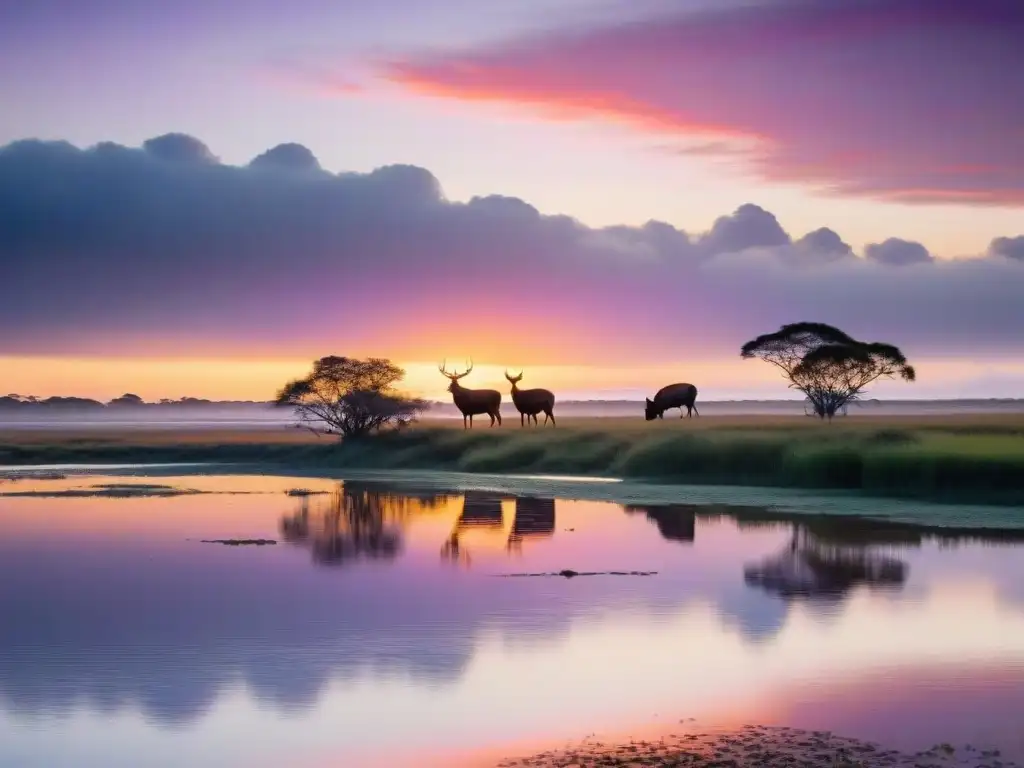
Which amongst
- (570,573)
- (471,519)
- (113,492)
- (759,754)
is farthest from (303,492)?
(759,754)

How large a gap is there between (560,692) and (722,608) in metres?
7.39

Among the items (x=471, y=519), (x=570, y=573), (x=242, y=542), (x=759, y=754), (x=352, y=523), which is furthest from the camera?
(x=352, y=523)

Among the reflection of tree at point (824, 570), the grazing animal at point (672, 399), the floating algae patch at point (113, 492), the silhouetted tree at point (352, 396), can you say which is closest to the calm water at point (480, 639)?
the reflection of tree at point (824, 570)

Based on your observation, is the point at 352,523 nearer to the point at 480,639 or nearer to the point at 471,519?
the point at 471,519

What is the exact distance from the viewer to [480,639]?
69.5ft

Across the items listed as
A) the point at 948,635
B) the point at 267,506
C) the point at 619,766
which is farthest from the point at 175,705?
the point at 267,506

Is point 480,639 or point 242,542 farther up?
point 242,542

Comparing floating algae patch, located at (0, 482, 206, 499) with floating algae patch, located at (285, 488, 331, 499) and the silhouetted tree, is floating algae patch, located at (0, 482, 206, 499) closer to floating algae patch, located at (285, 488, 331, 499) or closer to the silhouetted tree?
floating algae patch, located at (285, 488, 331, 499)

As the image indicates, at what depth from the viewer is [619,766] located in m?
13.5

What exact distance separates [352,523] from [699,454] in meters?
19.1

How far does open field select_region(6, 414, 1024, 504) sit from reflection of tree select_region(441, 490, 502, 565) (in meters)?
9.48

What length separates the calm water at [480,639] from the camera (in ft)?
51.1

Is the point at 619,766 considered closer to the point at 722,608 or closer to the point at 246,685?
the point at 246,685

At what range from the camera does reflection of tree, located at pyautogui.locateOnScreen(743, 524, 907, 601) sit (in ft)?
86.8
